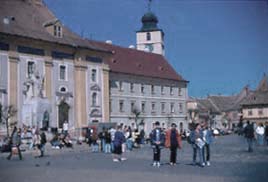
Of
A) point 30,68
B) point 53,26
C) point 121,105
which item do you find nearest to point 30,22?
point 53,26

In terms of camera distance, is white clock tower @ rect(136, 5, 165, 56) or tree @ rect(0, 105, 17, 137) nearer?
tree @ rect(0, 105, 17, 137)

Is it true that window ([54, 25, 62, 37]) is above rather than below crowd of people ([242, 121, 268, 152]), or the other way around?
above

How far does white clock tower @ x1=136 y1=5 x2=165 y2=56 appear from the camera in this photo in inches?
3091

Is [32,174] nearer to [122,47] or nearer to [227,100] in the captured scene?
[122,47]

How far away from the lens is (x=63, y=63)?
4653cm

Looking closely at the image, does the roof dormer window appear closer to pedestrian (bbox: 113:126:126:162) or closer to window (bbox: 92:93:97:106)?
window (bbox: 92:93:97:106)

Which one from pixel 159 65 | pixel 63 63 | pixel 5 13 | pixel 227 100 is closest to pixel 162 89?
pixel 159 65

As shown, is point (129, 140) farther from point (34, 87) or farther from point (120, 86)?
point (120, 86)

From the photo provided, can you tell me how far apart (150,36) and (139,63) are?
1710 cm

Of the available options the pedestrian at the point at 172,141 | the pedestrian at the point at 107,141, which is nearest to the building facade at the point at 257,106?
the pedestrian at the point at 107,141

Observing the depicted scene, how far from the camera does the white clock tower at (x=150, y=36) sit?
258 ft

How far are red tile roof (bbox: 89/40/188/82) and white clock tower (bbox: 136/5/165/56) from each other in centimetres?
723

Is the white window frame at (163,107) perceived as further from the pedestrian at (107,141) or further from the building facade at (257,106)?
the pedestrian at (107,141)

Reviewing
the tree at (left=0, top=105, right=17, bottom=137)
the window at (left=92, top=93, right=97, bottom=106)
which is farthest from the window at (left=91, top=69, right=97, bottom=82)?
the tree at (left=0, top=105, right=17, bottom=137)
